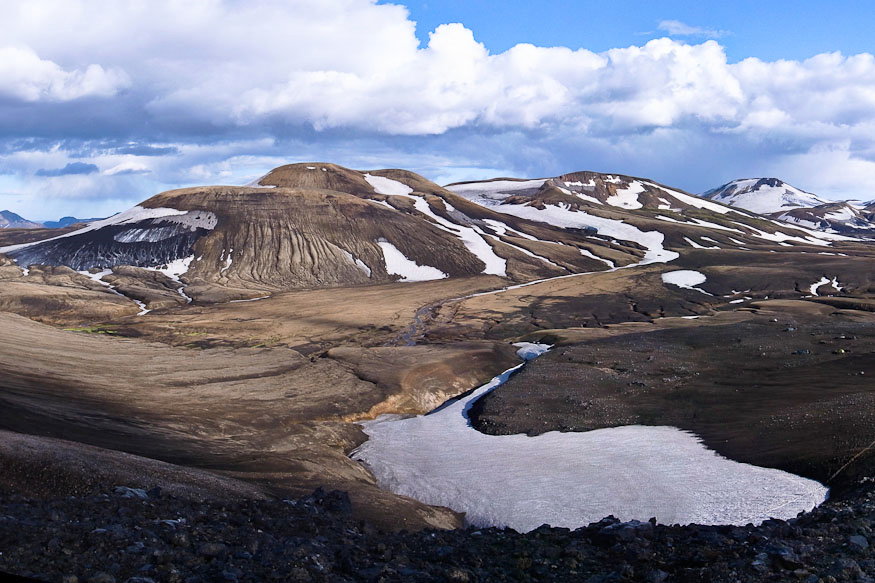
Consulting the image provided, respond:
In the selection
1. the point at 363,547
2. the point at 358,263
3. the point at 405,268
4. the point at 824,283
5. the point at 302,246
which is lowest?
the point at 824,283

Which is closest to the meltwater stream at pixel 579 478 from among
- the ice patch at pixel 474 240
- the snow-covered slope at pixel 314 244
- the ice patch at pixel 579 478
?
the ice patch at pixel 579 478

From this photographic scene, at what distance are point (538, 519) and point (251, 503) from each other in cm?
1152

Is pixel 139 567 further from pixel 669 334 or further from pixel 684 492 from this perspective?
pixel 669 334

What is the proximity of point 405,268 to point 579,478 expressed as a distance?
112391 mm

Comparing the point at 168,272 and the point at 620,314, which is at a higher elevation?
the point at 168,272

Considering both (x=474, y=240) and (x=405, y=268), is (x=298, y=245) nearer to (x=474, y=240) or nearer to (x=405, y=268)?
(x=405, y=268)

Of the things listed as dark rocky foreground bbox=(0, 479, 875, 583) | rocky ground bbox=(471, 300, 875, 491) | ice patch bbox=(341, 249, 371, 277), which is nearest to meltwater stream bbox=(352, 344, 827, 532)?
rocky ground bbox=(471, 300, 875, 491)

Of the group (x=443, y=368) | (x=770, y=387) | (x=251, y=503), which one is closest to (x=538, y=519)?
(x=251, y=503)

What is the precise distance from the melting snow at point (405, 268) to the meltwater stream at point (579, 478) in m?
94.7

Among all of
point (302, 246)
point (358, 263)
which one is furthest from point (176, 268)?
point (358, 263)

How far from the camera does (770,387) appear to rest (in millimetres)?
43438

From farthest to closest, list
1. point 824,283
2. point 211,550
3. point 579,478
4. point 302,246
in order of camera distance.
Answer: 1. point 302,246
2. point 824,283
3. point 579,478
4. point 211,550

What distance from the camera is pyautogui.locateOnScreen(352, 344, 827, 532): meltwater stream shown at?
26.4m

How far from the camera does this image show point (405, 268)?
142750 millimetres
